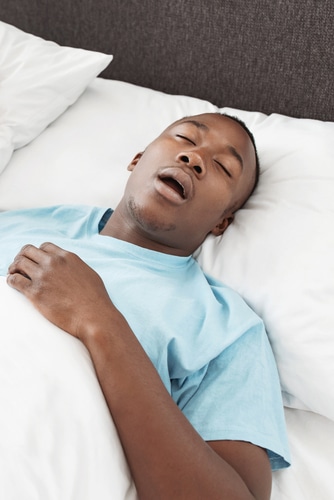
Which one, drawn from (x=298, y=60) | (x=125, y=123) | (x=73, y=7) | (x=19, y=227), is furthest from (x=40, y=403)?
(x=73, y=7)

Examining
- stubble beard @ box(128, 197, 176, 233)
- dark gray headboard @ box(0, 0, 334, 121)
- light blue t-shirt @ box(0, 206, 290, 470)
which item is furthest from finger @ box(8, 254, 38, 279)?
dark gray headboard @ box(0, 0, 334, 121)

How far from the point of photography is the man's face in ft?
4.57

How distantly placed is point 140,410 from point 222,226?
605mm

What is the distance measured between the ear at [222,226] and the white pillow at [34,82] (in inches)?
22.7

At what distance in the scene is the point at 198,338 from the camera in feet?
4.01

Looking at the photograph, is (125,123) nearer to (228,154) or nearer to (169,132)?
(169,132)

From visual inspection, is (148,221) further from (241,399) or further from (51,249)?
(241,399)

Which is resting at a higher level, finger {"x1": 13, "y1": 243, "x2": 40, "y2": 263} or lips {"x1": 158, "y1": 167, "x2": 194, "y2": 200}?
lips {"x1": 158, "y1": 167, "x2": 194, "y2": 200}

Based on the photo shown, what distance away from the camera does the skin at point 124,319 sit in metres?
1.00

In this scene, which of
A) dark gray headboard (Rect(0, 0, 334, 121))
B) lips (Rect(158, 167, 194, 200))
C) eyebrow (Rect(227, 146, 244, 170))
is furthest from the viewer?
dark gray headboard (Rect(0, 0, 334, 121))

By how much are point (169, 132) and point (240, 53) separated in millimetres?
420

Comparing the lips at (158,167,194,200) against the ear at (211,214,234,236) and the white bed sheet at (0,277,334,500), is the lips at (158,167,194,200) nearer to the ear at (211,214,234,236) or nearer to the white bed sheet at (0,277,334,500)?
the ear at (211,214,234,236)

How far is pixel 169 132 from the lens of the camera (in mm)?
1525

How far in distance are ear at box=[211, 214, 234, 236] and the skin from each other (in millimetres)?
15
